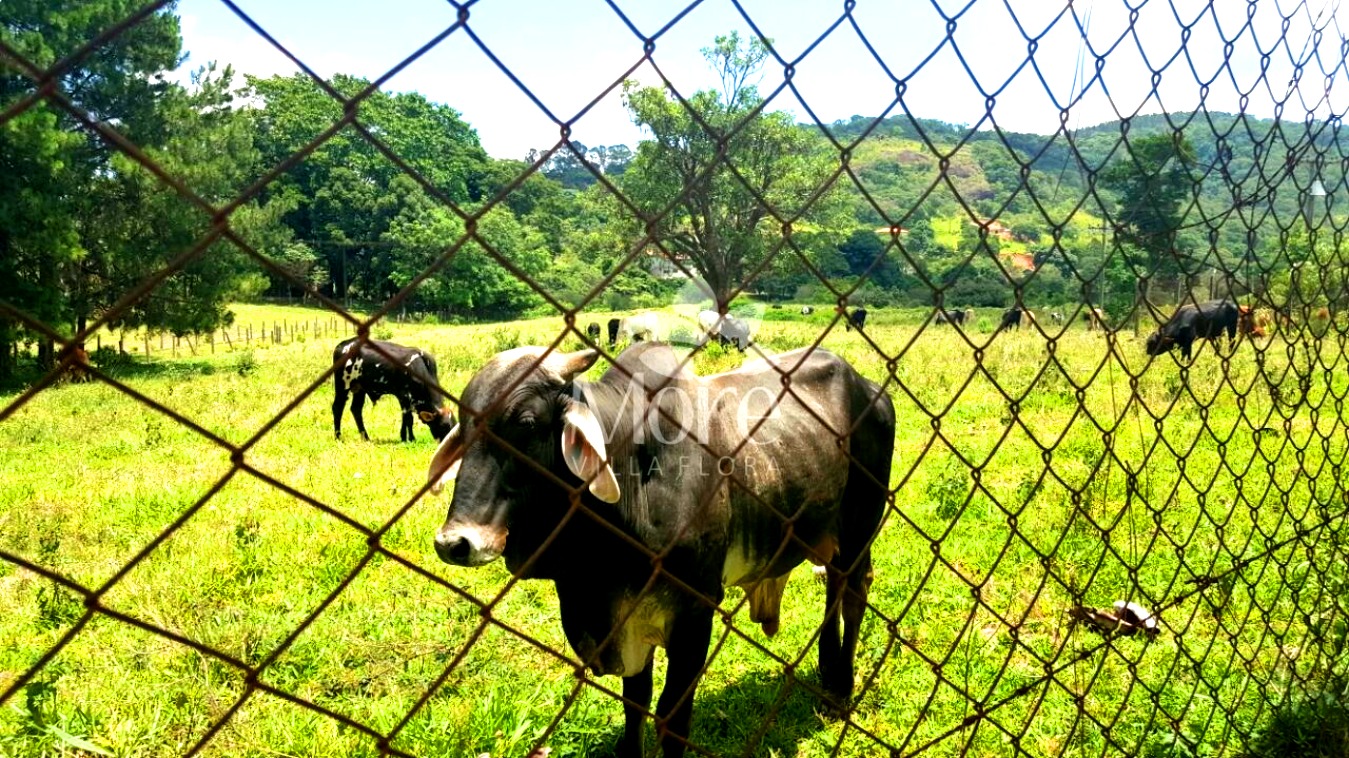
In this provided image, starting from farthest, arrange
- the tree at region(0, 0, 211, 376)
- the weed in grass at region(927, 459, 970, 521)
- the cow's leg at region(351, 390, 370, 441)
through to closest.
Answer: the tree at region(0, 0, 211, 376)
the cow's leg at region(351, 390, 370, 441)
the weed in grass at region(927, 459, 970, 521)

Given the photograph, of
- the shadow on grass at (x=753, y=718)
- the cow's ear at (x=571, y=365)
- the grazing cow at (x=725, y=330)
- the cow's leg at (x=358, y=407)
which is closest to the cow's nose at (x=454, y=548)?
the cow's ear at (x=571, y=365)

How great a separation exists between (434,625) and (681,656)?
2390mm

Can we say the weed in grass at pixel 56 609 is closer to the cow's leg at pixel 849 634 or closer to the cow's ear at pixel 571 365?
the cow's ear at pixel 571 365

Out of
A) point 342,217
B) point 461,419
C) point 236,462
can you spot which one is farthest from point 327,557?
point 342,217

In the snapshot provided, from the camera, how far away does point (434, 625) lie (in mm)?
4746

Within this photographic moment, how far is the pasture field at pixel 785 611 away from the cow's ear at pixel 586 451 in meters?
0.49

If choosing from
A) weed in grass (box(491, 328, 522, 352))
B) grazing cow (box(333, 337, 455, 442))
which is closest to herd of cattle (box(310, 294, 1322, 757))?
grazing cow (box(333, 337, 455, 442))

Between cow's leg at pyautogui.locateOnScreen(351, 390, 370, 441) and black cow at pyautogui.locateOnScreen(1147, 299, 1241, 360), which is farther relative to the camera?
cow's leg at pyautogui.locateOnScreen(351, 390, 370, 441)

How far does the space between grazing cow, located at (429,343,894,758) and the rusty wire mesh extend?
0.45 feet

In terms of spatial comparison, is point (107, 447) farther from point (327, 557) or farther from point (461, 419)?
point (461, 419)

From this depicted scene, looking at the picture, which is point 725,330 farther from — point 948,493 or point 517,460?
point 948,493

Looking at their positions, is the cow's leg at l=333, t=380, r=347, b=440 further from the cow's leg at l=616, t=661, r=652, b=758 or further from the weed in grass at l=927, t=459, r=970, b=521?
the cow's leg at l=616, t=661, r=652, b=758

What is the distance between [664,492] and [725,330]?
22.9 inches

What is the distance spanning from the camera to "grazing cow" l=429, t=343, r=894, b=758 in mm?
2197
